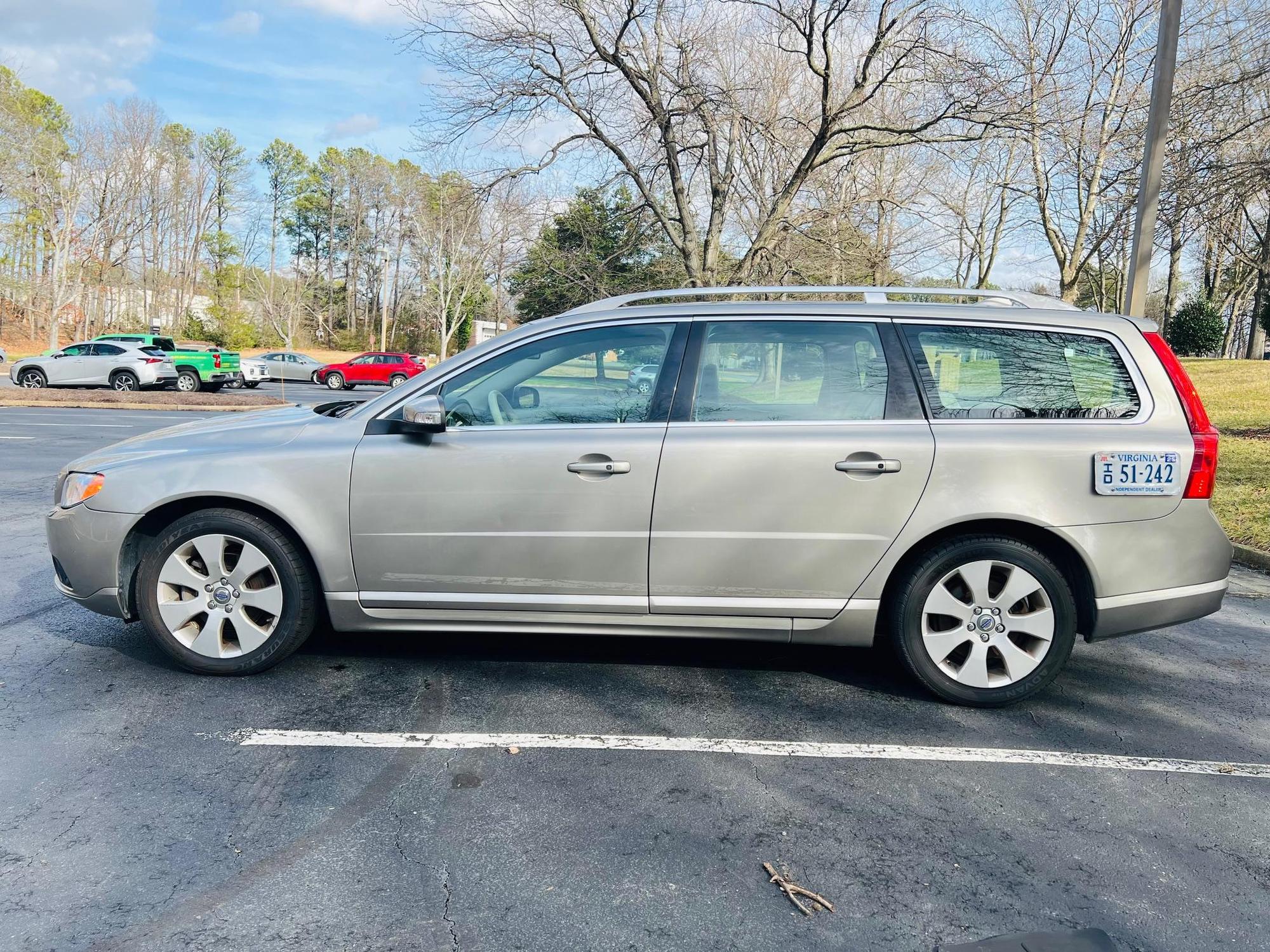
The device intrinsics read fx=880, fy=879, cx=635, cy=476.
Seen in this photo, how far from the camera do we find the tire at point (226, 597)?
12.8ft

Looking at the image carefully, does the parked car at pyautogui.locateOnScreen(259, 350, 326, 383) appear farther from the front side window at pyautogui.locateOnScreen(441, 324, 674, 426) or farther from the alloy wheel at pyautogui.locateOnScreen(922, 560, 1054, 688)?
the alloy wheel at pyautogui.locateOnScreen(922, 560, 1054, 688)

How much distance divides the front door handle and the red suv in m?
35.4

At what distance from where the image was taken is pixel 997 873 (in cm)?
263

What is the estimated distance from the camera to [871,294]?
4.12 meters

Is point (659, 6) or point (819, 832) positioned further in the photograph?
point (659, 6)

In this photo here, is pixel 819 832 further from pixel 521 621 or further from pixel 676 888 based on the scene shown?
pixel 521 621

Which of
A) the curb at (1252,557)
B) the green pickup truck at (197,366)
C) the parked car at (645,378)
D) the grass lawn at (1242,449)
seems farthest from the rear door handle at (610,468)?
the green pickup truck at (197,366)

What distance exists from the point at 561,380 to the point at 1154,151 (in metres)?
7.90

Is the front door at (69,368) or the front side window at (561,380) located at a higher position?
the front door at (69,368)

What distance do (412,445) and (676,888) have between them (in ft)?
7.16

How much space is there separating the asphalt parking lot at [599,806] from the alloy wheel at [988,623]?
0.69ft

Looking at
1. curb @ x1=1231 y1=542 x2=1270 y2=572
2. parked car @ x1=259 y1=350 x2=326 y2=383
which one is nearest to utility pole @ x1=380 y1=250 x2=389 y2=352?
parked car @ x1=259 y1=350 x2=326 y2=383

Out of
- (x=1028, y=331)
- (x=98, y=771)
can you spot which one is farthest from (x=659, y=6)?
(x=98, y=771)

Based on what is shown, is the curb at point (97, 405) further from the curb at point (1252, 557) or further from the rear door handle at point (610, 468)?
the curb at point (1252, 557)
